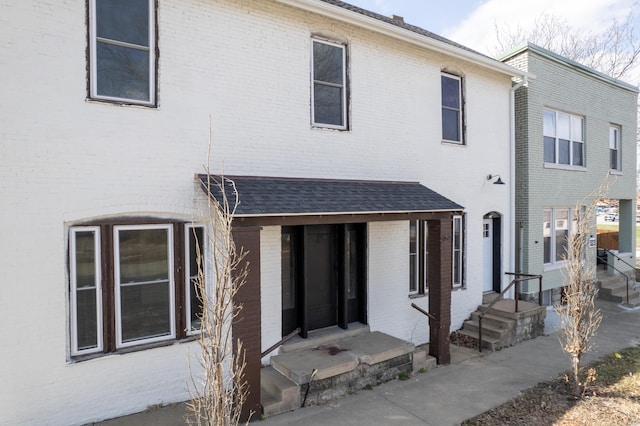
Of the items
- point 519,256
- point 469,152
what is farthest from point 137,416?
point 519,256

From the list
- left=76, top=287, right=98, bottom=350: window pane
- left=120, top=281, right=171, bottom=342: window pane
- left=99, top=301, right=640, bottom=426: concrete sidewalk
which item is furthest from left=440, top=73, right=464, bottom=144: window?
left=76, top=287, right=98, bottom=350: window pane

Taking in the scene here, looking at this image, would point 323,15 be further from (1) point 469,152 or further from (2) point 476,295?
(2) point 476,295

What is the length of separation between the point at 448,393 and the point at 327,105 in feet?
17.9

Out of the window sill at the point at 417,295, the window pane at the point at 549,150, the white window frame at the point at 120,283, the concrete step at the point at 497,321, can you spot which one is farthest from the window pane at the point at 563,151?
the white window frame at the point at 120,283

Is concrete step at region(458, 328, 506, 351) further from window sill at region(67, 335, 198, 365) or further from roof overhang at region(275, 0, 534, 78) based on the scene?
roof overhang at region(275, 0, 534, 78)

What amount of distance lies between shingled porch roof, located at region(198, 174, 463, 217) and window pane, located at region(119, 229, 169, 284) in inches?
41.2

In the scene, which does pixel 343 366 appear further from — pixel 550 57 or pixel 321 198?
pixel 550 57

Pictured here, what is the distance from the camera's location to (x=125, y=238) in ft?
18.7

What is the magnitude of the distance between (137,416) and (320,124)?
547cm

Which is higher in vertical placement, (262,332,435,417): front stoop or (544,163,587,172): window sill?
(544,163,587,172): window sill

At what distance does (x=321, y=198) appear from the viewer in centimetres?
646

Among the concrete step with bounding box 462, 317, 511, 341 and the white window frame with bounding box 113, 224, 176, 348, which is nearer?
the white window frame with bounding box 113, 224, 176, 348

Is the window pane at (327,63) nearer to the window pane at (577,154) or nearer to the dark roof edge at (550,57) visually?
the dark roof edge at (550,57)

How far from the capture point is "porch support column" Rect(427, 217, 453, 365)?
762cm
